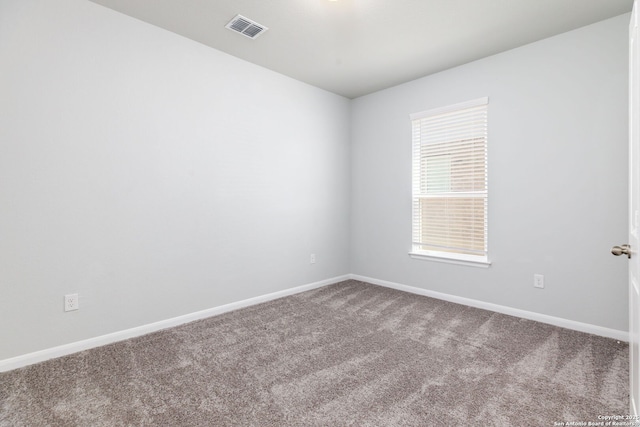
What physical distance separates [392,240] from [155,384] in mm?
3014

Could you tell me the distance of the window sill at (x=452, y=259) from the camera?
330 cm

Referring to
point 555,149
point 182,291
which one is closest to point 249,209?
point 182,291

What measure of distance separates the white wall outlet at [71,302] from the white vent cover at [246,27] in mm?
2490

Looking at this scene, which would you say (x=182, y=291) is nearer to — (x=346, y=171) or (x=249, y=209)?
(x=249, y=209)

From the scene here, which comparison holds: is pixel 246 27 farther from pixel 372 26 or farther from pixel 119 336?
pixel 119 336

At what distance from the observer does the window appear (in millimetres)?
3357

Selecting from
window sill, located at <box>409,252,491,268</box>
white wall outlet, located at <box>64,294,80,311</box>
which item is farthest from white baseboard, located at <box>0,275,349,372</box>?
window sill, located at <box>409,252,491,268</box>

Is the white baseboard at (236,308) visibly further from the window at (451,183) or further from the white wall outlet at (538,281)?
the window at (451,183)

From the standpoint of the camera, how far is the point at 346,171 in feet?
14.9

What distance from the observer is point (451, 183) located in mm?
3588

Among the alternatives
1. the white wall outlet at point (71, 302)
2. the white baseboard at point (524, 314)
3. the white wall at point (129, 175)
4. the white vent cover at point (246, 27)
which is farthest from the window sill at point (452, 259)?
the white wall outlet at point (71, 302)

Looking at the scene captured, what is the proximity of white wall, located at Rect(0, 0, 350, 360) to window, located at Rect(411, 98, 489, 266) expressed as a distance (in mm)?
1537

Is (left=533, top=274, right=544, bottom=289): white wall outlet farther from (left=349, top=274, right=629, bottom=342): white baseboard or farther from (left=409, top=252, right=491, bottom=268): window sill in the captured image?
(left=409, top=252, right=491, bottom=268): window sill

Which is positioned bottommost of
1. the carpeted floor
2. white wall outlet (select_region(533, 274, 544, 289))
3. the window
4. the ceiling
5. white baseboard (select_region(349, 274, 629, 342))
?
the carpeted floor
